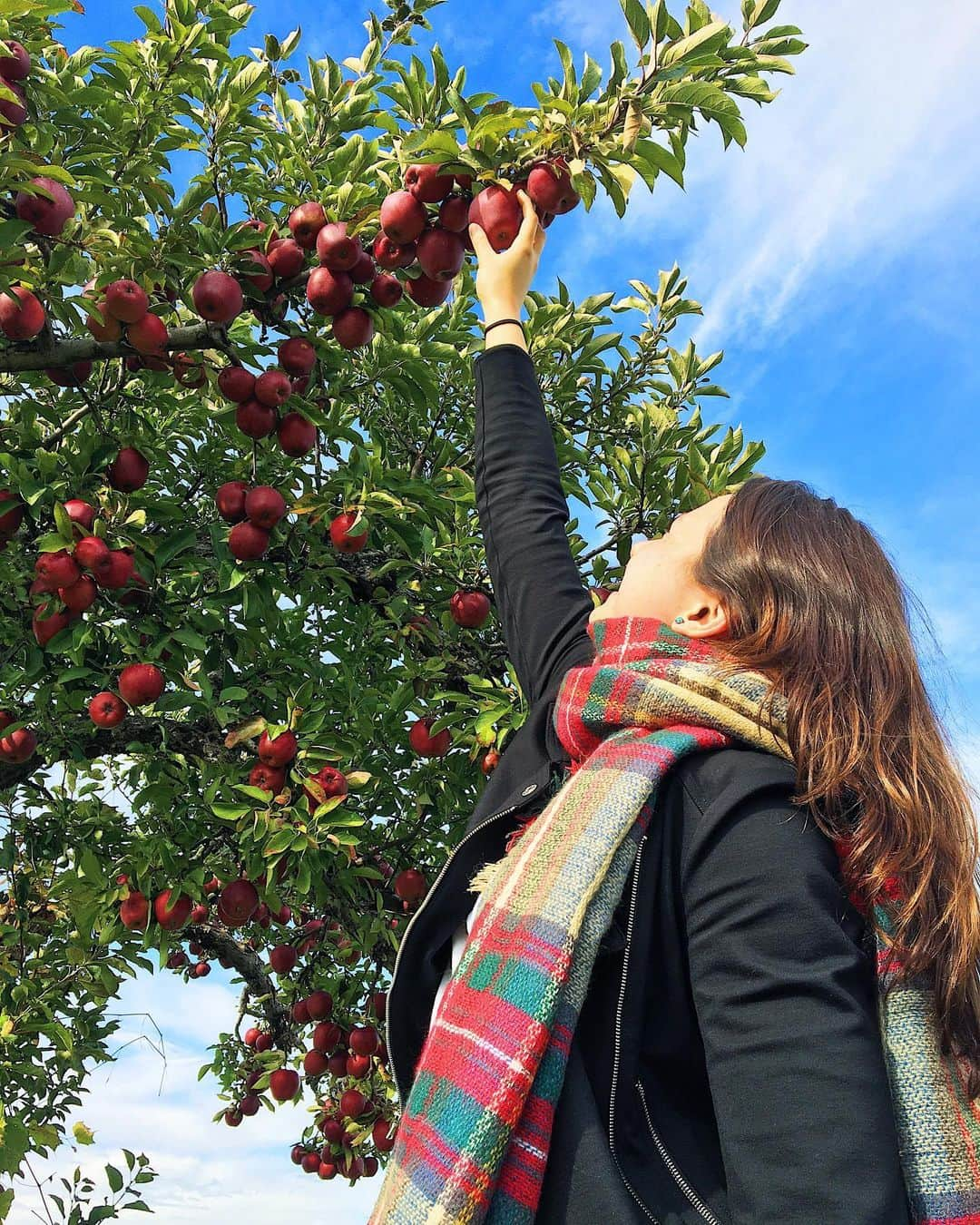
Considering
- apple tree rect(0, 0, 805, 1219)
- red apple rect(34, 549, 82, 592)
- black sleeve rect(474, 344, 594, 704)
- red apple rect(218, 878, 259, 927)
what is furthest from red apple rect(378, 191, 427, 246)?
red apple rect(218, 878, 259, 927)

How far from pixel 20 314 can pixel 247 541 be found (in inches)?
31.9

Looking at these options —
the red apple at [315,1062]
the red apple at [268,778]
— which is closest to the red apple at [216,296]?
the red apple at [268,778]

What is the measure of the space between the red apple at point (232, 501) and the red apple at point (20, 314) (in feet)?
2.15

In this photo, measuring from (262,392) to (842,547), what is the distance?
1781 millimetres

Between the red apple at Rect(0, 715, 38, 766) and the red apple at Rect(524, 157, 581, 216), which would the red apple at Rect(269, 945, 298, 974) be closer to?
the red apple at Rect(0, 715, 38, 766)

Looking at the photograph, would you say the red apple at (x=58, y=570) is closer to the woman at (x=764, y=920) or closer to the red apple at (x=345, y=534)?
the red apple at (x=345, y=534)

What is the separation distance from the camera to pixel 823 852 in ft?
3.24

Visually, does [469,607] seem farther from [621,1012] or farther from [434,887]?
[621,1012]

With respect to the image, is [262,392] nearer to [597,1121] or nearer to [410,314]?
[410,314]

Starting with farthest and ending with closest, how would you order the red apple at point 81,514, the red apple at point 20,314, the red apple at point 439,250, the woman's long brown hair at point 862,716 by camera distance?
1. the red apple at point 81,514
2. the red apple at point 20,314
3. the red apple at point 439,250
4. the woman's long brown hair at point 862,716

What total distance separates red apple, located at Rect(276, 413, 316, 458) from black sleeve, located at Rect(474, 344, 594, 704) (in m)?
1.09

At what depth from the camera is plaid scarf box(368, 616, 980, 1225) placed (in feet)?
3.02

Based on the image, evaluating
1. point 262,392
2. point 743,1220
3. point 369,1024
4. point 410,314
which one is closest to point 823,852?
point 743,1220

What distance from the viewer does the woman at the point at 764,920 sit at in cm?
84
